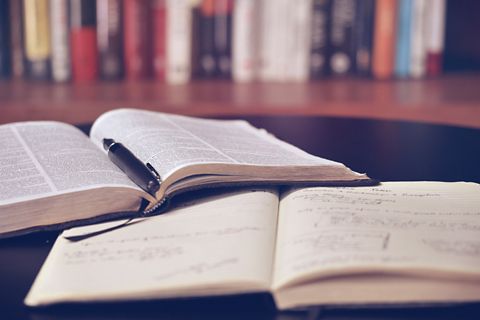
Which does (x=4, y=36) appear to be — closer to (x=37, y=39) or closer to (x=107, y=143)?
(x=37, y=39)

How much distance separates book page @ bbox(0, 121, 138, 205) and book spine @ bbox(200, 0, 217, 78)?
2.48 ft

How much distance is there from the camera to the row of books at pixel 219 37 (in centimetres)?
146

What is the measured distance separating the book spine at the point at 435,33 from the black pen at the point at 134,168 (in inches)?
39.7

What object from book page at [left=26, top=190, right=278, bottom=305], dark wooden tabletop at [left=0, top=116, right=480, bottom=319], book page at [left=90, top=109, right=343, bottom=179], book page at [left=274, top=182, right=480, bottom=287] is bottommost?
dark wooden tabletop at [left=0, top=116, right=480, bottom=319]

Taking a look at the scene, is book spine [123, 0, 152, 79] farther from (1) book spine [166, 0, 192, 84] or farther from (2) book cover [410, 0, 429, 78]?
(2) book cover [410, 0, 429, 78]

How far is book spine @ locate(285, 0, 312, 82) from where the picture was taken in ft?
4.76

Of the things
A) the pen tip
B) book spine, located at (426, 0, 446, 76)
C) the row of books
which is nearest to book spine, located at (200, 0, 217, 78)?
the row of books

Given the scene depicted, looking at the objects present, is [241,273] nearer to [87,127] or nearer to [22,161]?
[22,161]

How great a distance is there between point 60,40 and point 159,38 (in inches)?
8.0

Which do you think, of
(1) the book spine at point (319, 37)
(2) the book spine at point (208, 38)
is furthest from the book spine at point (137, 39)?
Result: (1) the book spine at point (319, 37)

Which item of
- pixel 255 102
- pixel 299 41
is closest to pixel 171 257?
pixel 255 102

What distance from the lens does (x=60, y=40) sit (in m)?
1.47

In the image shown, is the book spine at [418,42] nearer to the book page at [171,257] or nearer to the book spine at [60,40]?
the book spine at [60,40]

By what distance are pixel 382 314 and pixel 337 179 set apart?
0.22m
